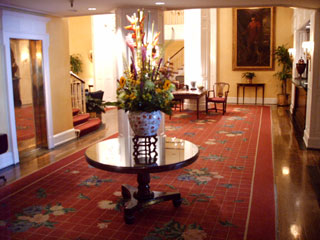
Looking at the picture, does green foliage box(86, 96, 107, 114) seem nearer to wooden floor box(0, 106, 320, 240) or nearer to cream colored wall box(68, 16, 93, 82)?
wooden floor box(0, 106, 320, 240)

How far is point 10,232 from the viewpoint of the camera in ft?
12.3

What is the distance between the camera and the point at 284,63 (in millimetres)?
12922

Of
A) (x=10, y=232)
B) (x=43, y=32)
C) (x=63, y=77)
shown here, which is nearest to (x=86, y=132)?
(x=63, y=77)

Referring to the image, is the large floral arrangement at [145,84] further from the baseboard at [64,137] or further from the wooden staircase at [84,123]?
the wooden staircase at [84,123]

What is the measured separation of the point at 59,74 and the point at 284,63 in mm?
8526

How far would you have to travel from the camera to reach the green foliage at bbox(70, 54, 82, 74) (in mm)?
13663

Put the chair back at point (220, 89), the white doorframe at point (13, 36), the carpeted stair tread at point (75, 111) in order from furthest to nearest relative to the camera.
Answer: the chair back at point (220, 89) < the carpeted stair tread at point (75, 111) < the white doorframe at point (13, 36)

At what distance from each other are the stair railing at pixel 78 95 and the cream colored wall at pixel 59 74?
1.53 metres

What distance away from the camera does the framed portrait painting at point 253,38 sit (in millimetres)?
13281

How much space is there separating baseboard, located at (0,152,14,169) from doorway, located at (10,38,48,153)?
0.58m

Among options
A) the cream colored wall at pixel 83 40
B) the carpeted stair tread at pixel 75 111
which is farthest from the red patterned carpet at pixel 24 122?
the cream colored wall at pixel 83 40

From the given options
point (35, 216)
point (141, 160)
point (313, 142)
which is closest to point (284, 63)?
point (313, 142)

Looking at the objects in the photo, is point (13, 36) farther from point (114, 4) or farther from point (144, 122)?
point (144, 122)

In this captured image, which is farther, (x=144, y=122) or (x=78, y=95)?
(x=78, y=95)
